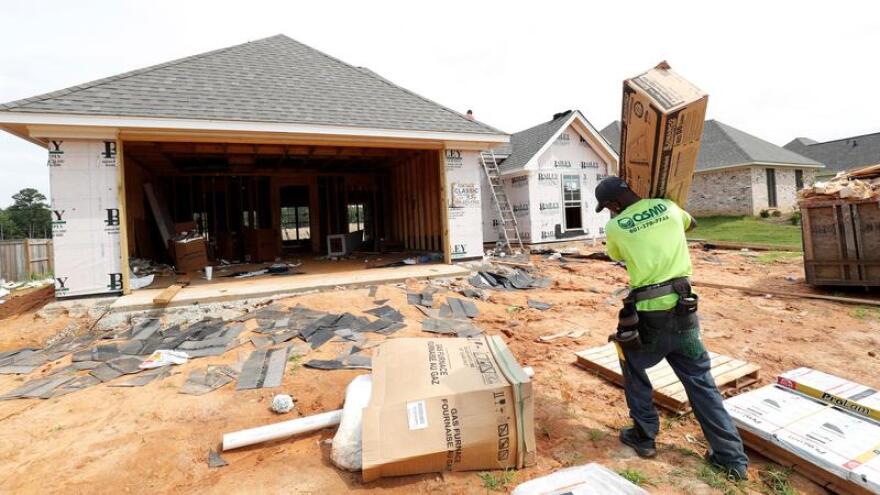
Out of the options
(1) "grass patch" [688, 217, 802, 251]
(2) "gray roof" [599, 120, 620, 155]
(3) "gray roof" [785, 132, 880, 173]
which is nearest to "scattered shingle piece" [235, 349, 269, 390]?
(1) "grass patch" [688, 217, 802, 251]

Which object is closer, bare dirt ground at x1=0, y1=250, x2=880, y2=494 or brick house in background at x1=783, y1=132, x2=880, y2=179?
bare dirt ground at x1=0, y1=250, x2=880, y2=494

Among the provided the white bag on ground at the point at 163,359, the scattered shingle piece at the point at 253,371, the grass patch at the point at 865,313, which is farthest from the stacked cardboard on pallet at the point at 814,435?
the white bag on ground at the point at 163,359

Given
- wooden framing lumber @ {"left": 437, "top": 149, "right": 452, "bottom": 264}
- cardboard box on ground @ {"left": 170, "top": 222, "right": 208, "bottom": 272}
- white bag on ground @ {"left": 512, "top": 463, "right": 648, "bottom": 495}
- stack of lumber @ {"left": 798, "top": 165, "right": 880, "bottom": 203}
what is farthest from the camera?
cardboard box on ground @ {"left": 170, "top": 222, "right": 208, "bottom": 272}

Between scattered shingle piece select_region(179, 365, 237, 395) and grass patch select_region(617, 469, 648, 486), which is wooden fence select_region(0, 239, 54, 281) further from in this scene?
grass patch select_region(617, 469, 648, 486)

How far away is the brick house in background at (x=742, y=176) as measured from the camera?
2100 cm

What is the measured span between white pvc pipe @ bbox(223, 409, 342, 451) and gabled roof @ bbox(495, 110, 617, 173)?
1303cm

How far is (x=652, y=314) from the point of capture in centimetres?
269

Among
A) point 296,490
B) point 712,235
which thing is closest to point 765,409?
point 296,490

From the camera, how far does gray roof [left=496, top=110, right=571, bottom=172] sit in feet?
50.4

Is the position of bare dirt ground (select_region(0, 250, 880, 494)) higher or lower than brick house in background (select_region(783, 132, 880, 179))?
lower

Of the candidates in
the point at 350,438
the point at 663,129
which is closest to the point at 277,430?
the point at 350,438

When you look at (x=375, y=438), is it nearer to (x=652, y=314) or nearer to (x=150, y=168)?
(x=652, y=314)

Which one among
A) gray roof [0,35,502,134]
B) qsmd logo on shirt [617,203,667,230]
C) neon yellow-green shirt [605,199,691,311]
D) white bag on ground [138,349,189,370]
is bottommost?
white bag on ground [138,349,189,370]

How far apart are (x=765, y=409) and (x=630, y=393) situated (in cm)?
113
